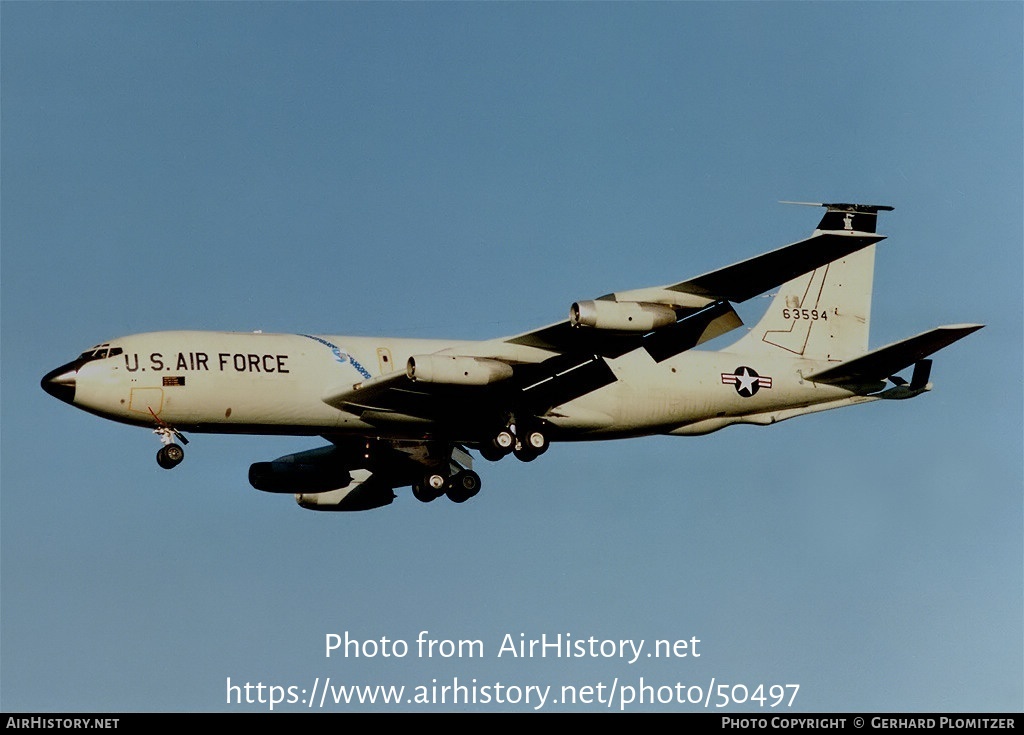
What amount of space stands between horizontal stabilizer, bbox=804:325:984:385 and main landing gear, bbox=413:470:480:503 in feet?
33.1

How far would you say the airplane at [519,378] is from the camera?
1708 inches

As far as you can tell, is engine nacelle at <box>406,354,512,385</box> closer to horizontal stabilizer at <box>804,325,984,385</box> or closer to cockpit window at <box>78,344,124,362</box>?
cockpit window at <box>78,344,124,362</box>

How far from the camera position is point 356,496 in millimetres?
53938

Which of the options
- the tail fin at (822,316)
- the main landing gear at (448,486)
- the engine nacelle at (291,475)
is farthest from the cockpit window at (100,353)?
the tail fin at (822,316)

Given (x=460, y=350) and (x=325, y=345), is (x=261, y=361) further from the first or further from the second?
(x=460, y=350)

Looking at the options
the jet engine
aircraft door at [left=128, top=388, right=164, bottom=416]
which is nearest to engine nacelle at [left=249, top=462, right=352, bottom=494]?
the jet engine

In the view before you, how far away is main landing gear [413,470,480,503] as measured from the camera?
49.4 meters

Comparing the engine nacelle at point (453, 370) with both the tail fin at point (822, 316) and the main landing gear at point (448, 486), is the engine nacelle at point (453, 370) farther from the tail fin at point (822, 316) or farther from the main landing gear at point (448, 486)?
the tail fin at point (822, 316)

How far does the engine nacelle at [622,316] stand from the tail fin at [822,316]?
9.07m

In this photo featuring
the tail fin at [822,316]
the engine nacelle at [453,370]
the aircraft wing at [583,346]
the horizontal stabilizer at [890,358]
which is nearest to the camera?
the aircraft wing at [583,346]

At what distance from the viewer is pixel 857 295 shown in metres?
53.1

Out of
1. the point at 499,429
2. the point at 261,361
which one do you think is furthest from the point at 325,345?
the point at 499,429
